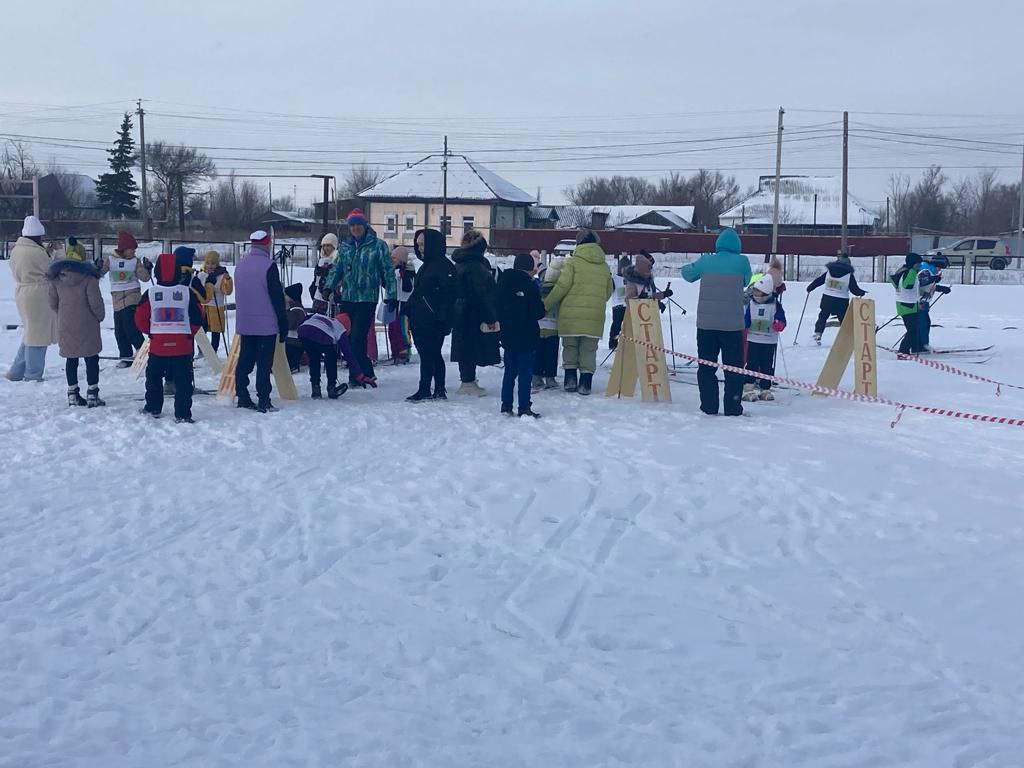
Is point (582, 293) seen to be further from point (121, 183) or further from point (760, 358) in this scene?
point (121, 183)

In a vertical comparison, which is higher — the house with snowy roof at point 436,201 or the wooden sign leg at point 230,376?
the house with snowy roof at point 436,201

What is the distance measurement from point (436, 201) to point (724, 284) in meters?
56.9

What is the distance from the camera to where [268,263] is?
10117mm

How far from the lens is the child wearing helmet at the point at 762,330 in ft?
36.4

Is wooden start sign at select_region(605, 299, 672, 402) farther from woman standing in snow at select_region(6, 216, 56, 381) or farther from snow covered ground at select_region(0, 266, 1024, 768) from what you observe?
woman standing in snow at select_region(6, 216, 56, 381)

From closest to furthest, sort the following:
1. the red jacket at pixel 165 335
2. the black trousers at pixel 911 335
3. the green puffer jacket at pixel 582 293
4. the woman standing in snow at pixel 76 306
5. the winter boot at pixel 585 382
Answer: the red jacket at pixel 165 335
the woman standing in snow at pixel 76 306
the green puffer jacket at pixel 582 293
the winter boot at pixel 585 382
the black trousers at pixel 911 335

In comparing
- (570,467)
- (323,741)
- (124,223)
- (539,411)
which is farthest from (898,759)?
(124,223)

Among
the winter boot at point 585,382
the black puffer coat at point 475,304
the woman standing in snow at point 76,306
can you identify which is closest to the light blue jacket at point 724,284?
the winter boot at point 585,382

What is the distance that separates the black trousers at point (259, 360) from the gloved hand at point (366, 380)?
1.68 metres

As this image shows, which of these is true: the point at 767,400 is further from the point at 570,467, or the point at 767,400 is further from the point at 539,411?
the point at 570,467

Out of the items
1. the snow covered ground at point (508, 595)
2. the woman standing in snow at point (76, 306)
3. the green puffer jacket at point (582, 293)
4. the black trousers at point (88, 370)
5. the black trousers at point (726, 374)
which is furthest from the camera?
the green puffer jacket at point (582, 293)

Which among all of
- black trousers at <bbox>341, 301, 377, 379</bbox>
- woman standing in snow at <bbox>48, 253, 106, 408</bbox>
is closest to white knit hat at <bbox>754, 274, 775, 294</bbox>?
black trousers at <bbox>341, 301, 377, 379</bbox>

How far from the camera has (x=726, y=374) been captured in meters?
10.2

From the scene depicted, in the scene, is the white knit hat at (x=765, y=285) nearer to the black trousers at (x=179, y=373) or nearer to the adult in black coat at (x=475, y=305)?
the adult in black coat at (x=475, y=305)
